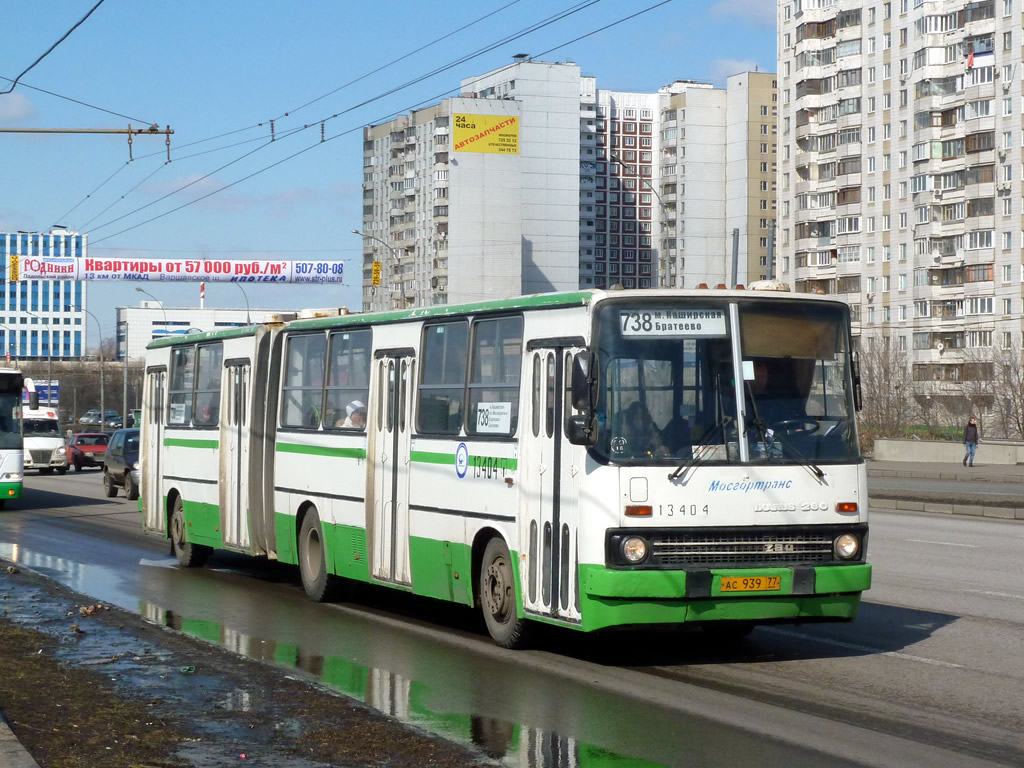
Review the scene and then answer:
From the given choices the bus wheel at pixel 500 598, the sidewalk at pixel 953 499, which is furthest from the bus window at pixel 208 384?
the sidewalk at pixel 953 499

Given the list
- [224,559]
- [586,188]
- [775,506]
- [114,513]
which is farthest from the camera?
[586,188]

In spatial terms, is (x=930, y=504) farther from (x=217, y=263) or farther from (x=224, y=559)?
(x=217, y=263)

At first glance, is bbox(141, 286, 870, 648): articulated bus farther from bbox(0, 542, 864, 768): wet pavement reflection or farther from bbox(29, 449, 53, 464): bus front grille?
bbox(29, 449, 53, 464): bus front grille

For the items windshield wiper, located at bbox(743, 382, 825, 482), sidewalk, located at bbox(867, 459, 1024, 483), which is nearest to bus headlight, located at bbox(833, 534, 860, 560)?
windshield wiper, located at bbox(743, 382, 825, 482)

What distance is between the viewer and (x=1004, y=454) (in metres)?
53.2

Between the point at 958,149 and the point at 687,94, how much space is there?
146ft

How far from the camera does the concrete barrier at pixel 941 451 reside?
5312 cm

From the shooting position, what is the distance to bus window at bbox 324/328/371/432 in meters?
13.7

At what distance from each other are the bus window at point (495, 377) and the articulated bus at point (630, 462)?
19 millimetres

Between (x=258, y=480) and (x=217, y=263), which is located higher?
(x=217, y=263)

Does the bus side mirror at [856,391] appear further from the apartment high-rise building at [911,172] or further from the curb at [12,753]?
the apartment high-rise building at [911,172]

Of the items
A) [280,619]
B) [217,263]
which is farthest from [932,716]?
[217,263]

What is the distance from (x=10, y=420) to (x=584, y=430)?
22.4m

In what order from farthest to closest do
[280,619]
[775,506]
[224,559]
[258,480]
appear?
[224,559]
[258,480]
[280,619]
[775,506]
